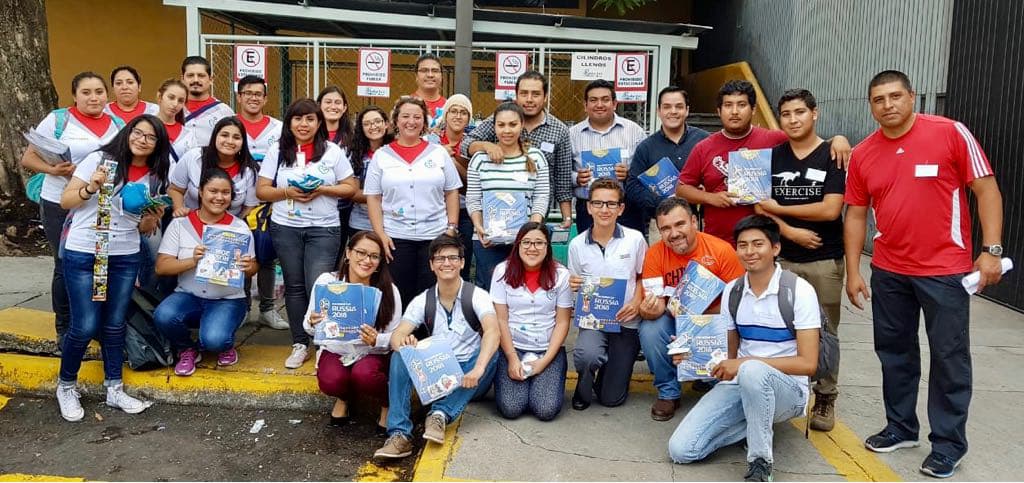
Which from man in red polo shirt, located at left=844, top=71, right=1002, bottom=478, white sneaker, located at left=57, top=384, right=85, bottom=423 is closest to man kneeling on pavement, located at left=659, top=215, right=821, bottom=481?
man in red polo shirt, located at left=844, top=71, right=1002, bottom=478

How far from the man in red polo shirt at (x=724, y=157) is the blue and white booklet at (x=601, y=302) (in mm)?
723

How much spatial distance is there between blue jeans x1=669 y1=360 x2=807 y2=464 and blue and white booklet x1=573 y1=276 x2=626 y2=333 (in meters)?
0.85

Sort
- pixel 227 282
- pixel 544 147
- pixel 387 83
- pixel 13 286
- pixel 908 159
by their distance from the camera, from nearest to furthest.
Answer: pixel 908 159 < pixel 227 282 < pixel 544 147 < pixel 13 286 < pixel 387 83

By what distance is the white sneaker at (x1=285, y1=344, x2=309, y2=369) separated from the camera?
5188mm

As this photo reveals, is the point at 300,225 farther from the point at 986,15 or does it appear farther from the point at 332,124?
the point at 986,15

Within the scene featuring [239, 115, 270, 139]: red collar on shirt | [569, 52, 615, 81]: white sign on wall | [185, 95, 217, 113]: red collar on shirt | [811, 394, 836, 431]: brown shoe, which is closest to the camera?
[811, 394, 836, 431]: brown shoe

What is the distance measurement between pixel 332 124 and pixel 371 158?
40 centimetres

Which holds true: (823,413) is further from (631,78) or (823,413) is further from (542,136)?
(631,78)

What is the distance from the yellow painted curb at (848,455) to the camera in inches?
148

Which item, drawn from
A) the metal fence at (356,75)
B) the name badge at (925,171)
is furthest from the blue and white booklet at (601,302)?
the metal fence at (356,75)

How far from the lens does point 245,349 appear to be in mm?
5578

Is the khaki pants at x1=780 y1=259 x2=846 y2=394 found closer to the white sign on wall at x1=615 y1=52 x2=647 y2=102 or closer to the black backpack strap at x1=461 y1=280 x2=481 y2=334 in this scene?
the black backpack strap at x1=461 y1=280 x2=481 y2=334

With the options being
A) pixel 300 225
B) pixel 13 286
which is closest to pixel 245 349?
pixel 300 225

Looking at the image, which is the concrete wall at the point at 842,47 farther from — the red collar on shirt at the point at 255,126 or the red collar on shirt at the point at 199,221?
the red collar on shirt at the point at 199,221
